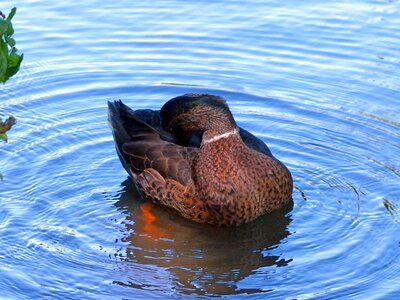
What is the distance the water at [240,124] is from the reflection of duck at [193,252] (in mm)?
16

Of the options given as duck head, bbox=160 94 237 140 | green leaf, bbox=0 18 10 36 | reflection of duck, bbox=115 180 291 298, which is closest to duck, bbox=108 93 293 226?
duck head, bbox=160 94 237 140

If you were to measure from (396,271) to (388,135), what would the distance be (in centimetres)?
252

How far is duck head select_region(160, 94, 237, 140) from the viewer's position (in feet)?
A: 27.1

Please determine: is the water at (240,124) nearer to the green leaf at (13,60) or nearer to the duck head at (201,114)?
the duck head at (201,114)

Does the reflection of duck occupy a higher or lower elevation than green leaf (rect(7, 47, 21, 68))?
lower

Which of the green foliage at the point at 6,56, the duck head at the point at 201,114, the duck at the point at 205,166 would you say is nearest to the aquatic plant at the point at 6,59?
the green foliage at the point at 6,56

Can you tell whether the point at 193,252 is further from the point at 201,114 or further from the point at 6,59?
the point at 6,59

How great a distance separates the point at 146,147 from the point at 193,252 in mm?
1261

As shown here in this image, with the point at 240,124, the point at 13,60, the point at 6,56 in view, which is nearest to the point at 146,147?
the point at 240,124

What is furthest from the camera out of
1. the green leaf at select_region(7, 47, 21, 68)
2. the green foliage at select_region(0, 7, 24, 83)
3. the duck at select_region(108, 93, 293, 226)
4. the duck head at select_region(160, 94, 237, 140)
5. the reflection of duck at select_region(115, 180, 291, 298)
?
the duck head at select_region(160, 94, 237, 140)

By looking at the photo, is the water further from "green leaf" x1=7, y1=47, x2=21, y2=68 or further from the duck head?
"green leaf" x1=7, y1=47, x2=21, y2=68

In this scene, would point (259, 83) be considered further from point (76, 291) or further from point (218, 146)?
point (76, 291)

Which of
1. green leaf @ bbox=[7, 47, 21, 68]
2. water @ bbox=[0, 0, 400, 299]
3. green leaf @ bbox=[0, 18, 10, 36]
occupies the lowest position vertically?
water @ bbox=[0, 0, 400, 299]

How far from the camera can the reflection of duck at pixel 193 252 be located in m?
7.23
